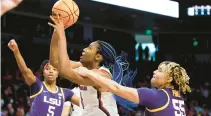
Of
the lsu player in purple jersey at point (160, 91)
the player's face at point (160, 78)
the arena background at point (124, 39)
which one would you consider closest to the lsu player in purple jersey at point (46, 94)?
the lsu player in purple jersey at point (160, 91)

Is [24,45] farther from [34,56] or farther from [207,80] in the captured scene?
[207,80]

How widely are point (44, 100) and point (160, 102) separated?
5.72ft

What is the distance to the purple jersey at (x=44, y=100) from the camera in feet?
15.9

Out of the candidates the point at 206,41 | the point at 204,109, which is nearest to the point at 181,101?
the point at 204,109

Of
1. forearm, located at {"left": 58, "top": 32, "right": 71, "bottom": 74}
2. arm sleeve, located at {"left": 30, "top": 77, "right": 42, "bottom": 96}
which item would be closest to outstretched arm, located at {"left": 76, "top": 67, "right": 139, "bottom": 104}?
forearm, located at {"left": 58, "top": 32, "right": 71, "bottom": 74}

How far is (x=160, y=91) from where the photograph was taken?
3.61 meters

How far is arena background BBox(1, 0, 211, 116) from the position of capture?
1188 centimetres

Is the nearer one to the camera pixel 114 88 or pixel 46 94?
pixel 114 88

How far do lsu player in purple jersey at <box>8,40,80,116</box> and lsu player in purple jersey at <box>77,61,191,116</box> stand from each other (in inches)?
53.1

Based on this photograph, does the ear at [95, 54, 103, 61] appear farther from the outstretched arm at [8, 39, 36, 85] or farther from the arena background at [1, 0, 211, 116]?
the arena background at [1, 0, 211, 116]

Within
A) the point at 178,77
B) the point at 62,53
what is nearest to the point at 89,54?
the point at 62,53

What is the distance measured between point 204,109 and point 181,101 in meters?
10.1

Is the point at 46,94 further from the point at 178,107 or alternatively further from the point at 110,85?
the point at 110,85

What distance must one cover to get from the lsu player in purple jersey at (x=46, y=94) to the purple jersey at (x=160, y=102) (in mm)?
1556
